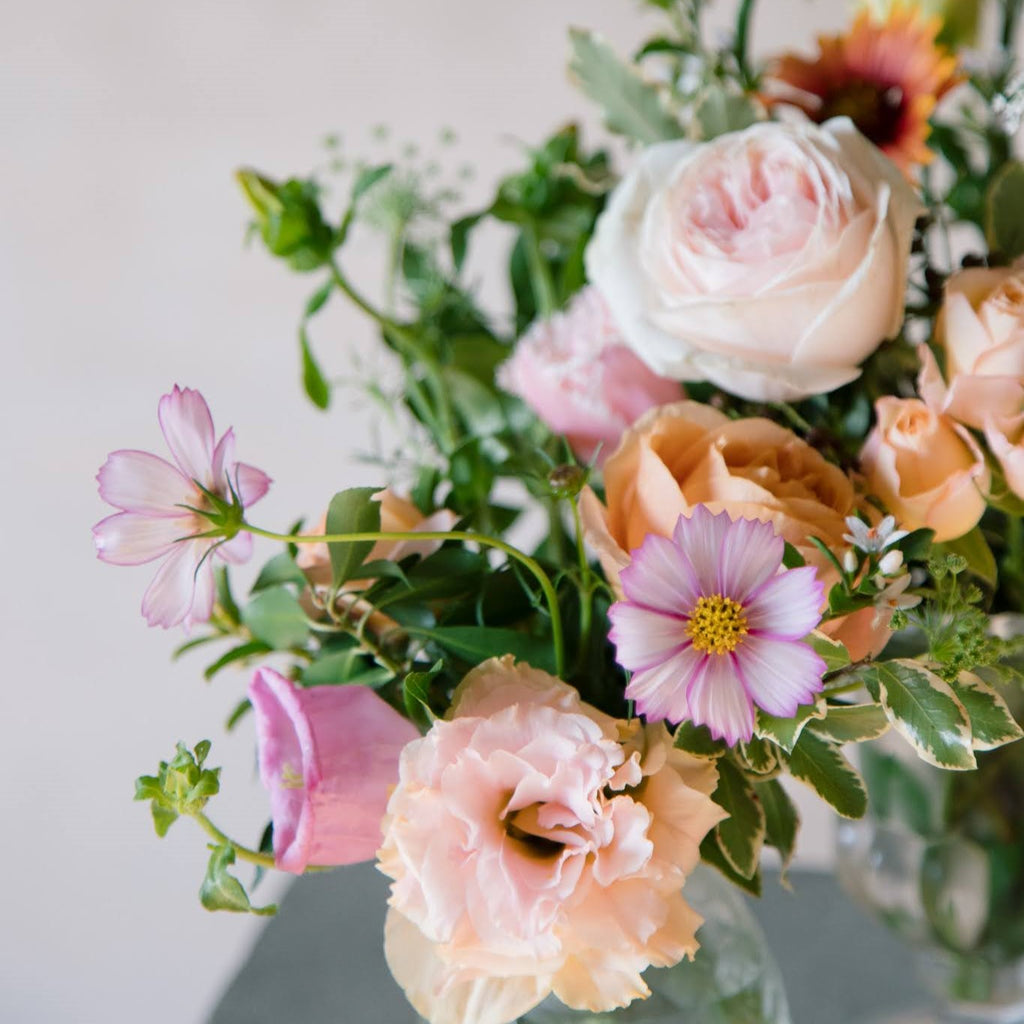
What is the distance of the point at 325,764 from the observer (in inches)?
15.1

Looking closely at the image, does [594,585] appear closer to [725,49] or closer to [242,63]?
[725,49]

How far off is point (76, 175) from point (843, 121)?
0.80 m

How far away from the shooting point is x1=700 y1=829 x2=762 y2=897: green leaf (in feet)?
1.39

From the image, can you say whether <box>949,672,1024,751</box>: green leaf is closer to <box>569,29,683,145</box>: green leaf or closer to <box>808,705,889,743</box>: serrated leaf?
<box>808,705,889,743</box>: serrated leaf

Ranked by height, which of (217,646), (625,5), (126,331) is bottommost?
(217,646)

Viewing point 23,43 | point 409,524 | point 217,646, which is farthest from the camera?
point 217,646

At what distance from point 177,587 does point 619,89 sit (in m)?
0.32

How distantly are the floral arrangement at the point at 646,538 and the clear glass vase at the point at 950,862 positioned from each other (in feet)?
0.22

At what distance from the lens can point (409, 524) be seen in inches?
18.2

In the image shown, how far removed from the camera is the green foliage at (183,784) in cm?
34

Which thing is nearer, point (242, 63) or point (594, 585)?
point (594, 585)

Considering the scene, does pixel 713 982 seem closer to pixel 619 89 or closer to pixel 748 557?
pixel 748 557

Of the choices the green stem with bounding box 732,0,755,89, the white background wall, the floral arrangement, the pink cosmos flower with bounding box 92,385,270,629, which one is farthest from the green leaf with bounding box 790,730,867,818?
the white background wall

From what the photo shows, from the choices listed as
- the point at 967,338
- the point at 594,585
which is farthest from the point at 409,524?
the point at 967,338
